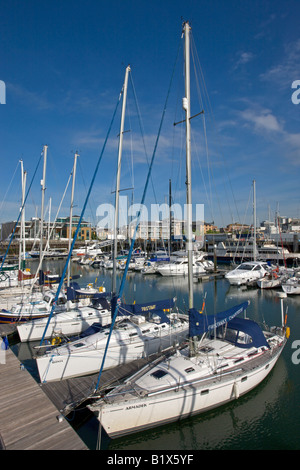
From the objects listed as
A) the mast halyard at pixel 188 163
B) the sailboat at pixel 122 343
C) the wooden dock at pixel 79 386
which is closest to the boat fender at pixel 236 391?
the mast halyard at pixel 188 163

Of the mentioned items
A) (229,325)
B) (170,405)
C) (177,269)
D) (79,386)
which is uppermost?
(229,325)

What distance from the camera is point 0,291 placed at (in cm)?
3025

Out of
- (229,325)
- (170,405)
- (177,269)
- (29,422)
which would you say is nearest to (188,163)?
(229,325)

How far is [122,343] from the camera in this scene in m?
15.2

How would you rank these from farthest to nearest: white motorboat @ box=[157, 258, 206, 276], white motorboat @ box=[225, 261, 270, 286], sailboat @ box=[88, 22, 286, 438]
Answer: white motorboat @ box=[157, 258, 206, 276], white motorboat @ box=[225, 261, 270, 286], sailboat @ box=[88, 22, 286, 438]

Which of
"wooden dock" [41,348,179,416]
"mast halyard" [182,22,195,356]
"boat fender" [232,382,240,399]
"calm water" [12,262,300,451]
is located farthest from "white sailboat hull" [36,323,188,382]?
"boat fender" [232,382,240,399]

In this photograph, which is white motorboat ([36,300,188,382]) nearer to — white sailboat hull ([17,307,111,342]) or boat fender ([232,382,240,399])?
white sailboat hull ([17,307,111,342])

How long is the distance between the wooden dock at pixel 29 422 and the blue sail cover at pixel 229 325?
619cm

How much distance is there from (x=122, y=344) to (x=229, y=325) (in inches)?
227

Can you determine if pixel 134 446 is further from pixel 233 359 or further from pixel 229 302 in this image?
pixel 229 302

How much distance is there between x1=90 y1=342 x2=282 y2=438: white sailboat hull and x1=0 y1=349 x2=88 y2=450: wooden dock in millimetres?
1458

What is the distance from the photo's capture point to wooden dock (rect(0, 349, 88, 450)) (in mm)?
7812

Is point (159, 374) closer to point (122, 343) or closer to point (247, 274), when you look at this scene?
point (122, 343)
